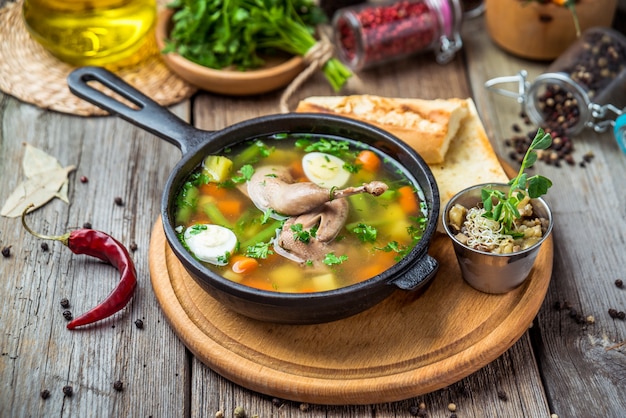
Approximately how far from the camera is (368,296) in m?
2.97

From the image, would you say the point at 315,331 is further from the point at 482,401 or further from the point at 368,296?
the point at 482,401

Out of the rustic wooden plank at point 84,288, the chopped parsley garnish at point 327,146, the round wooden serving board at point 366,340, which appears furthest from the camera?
the chopped parsley garnish at point 327,146

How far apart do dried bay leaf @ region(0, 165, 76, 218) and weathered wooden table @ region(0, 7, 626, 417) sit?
5 cm

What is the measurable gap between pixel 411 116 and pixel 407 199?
25.0 inches

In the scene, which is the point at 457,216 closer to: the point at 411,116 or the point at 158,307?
the point at 411,116

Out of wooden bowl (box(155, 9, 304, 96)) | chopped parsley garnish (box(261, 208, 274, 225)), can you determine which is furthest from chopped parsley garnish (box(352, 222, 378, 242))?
wooden bowl (box(155, 9, 304, 96))

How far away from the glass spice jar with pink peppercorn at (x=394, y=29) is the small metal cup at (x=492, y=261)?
1634 mm

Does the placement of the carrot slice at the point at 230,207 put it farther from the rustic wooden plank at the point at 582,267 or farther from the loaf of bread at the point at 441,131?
the rustic wooden plank at the point at 582,267

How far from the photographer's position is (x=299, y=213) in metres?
3.35

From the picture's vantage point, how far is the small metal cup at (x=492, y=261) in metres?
3.13

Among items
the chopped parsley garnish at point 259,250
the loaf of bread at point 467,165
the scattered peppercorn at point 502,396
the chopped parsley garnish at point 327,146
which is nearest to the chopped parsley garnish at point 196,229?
the chopped parsley garnish at point 259,250

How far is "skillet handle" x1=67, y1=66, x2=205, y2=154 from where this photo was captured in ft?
11.6

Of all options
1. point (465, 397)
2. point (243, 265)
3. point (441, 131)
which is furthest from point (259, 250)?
point (441, 131)

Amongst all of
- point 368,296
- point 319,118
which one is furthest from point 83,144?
point 368,296
